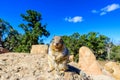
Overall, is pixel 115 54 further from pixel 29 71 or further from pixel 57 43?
pixel 57 43

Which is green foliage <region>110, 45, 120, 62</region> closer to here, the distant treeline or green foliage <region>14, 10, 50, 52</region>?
the distant treeline

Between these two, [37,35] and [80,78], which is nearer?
[80,78]

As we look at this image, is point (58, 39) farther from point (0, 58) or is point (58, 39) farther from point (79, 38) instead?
point (79, 38)

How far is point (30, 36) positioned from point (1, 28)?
6.14 meters

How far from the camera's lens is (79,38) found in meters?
55.7

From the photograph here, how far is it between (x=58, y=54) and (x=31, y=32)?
37032 mm

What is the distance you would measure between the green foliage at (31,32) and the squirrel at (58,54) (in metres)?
33.0

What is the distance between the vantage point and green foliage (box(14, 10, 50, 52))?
42.5 meters

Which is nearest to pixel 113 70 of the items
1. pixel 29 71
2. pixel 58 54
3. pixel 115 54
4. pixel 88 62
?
pixel 88 62

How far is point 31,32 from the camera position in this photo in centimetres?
4469

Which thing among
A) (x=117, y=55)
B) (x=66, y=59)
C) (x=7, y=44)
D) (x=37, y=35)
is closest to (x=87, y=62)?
(x=66, y=59)

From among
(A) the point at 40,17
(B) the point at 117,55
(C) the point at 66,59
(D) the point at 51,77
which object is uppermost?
(A) the point at 40,17

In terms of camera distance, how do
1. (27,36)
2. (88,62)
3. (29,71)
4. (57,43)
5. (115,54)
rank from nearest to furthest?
(57,43)
(29,71)
(88,62)
(27,36)
(115,54)

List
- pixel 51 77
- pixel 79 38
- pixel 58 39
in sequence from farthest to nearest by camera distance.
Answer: pixel 79 38
pixel 51 77
pixel 58 39
